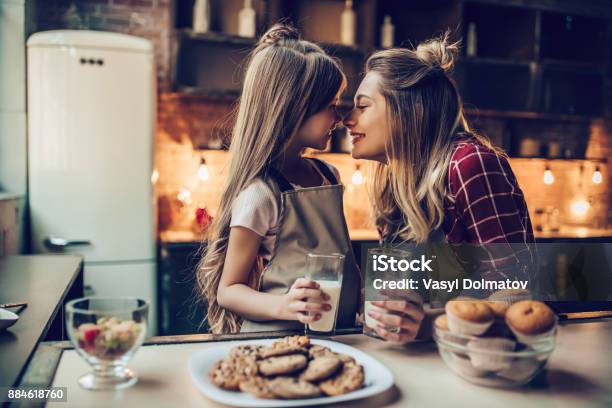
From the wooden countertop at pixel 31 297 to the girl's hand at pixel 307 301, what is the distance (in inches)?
17.7

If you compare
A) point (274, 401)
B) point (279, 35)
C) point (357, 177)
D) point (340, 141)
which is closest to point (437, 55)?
point (279, 35)

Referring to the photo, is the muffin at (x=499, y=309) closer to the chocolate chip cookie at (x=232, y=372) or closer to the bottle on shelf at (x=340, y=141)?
the chocolate chip cookie at (x=232, y=372)

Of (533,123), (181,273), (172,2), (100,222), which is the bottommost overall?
(181,273)

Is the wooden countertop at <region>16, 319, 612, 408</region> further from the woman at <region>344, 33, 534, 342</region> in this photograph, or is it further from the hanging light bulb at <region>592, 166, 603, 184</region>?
the hanging light bulb at <region>592, 166, 603, 184</region>

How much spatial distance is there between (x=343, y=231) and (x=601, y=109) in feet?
13.0

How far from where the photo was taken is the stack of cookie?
0.79 meters

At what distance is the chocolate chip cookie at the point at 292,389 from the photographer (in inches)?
30.6

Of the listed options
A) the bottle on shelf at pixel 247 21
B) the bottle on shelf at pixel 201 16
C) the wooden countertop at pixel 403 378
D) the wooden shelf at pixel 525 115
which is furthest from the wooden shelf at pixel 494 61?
the wooden countertop at pixel 403 378

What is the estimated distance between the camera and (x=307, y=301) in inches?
41.0

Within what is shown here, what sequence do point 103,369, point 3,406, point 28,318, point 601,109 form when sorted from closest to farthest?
point 3,406, point 103,369, point 28,318, point 601,109

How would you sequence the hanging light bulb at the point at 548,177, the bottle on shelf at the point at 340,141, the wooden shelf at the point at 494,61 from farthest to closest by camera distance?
the hanging light bulb at the point at 548,177, the wooden shelf at the point at 494,61, the bottle on shelf at the point at 340,141

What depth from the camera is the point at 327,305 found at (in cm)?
105

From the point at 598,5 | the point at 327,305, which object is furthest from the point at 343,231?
the point at 598,5

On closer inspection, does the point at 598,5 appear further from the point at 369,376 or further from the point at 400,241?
the point at 369,376
